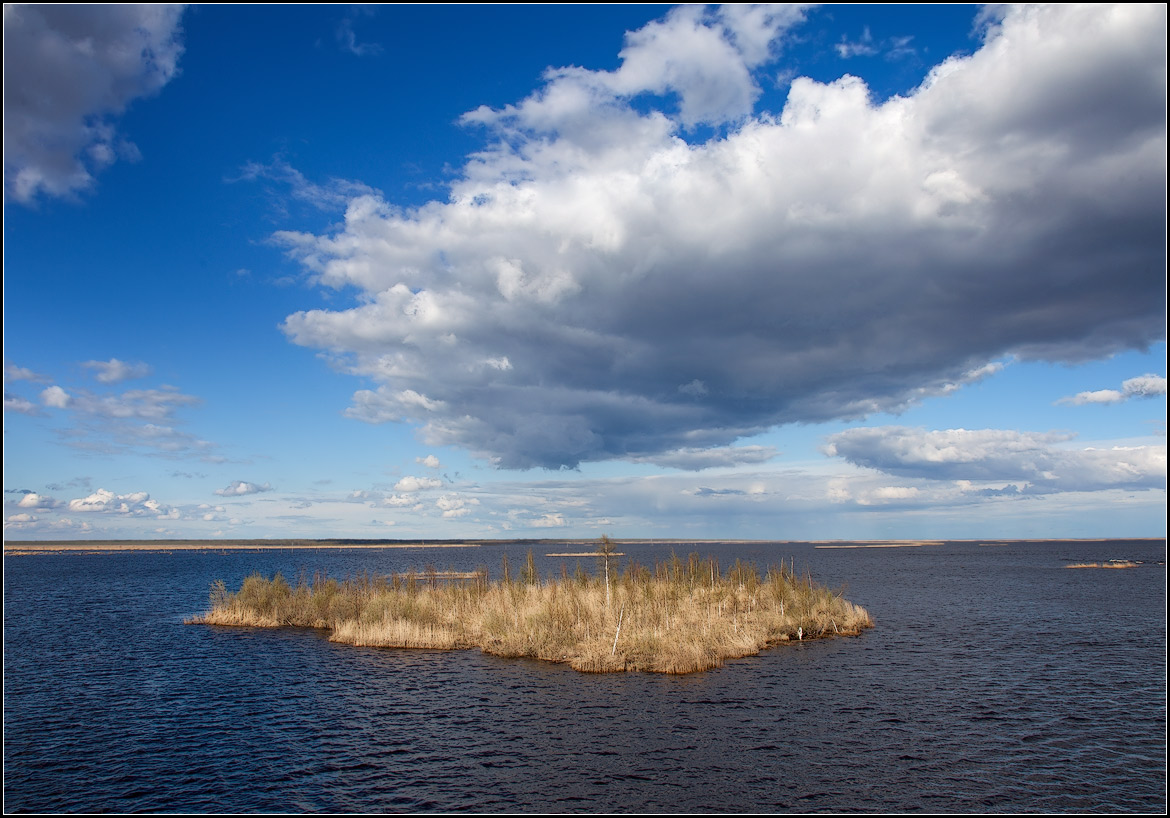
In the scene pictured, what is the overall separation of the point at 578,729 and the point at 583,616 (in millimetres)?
17939

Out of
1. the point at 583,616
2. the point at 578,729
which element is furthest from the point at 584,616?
the point at 578,729

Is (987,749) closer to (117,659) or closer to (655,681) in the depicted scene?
(655,681)

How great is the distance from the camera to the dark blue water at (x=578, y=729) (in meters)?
22.2

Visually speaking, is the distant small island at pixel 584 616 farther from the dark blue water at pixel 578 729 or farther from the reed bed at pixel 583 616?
the dark blue water at pixel 578 729

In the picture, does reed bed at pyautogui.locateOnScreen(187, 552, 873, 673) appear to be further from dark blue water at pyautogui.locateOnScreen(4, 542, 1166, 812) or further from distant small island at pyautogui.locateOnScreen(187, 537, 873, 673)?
dark blue water at pyautogui.locateOnScreen(4, 542, 1166, 812)

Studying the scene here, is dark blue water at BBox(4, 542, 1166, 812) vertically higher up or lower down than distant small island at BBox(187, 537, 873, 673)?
lower down

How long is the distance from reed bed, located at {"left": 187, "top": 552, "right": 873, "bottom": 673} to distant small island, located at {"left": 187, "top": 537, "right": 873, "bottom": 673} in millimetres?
89

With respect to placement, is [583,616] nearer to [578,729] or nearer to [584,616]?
[584,616]

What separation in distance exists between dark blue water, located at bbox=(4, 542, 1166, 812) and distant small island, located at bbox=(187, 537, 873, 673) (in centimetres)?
183

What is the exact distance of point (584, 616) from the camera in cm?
4634

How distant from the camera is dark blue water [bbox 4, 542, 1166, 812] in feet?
72.9

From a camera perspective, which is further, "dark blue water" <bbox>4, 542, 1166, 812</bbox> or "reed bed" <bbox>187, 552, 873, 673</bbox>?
"reed bed" <bbox>187, 552, 873, 673</bbox>

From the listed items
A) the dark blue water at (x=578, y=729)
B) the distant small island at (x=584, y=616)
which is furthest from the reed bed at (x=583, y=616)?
the dark blue water at (x=578, y=729)

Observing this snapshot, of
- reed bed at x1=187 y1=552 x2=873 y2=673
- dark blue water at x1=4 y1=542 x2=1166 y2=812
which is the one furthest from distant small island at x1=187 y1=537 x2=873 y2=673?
dark blue water at x1=4 y1=542 x2=1166 y2=812
